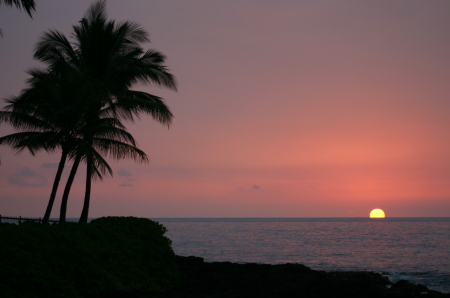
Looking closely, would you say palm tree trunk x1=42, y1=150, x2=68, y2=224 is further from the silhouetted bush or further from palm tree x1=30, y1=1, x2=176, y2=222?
the silhouetted bush

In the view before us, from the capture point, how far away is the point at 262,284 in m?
14.6

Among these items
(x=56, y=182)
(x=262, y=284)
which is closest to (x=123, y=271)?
(x=262, y=284)

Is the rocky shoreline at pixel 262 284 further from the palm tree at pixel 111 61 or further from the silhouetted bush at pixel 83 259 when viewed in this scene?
the palm tree at pixel 111 61

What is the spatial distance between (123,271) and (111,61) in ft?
50.7

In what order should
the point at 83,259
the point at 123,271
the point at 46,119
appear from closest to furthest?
the point at 83,259
the point at 123,271
the point at 46,119

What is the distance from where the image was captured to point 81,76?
2264 cm

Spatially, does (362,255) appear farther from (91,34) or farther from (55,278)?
(55,278)

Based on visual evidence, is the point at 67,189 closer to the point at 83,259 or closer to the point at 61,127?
the point at 61,127

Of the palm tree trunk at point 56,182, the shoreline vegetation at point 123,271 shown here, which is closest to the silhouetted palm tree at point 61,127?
the palm tree trunk at point 56,182

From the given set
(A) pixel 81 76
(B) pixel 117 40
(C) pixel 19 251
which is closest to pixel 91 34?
(B) pixel 117 40

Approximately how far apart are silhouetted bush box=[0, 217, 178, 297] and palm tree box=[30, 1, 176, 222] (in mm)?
9332

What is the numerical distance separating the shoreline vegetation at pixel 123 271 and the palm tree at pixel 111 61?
29.6 ft

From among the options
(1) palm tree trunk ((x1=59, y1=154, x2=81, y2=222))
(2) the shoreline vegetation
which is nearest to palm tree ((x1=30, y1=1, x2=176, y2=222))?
(1) palm tree trunk ((x1=59, y1=154, x2=81, y2=222))

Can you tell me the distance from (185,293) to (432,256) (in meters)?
30.5
